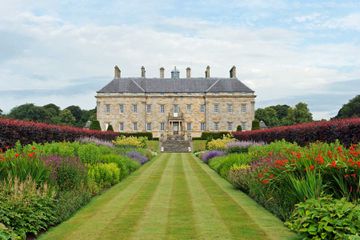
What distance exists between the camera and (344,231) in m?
5.77

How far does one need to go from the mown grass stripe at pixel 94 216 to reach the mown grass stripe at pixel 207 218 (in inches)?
66.4

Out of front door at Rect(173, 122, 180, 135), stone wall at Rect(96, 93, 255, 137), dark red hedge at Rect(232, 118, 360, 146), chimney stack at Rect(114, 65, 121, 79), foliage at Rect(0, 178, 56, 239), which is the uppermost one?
chimney stack at Rect(114, 65, 121, 79)

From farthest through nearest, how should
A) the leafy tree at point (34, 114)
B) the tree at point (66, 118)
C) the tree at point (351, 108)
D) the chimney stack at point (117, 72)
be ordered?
the tree at point (66, 118) < the leafy tree at point (34, 114) < the tree at point (351, 108) < the chimney stack at point (117, 72)

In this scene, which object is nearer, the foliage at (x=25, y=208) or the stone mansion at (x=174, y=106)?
the foliage at (x=25, y=208)

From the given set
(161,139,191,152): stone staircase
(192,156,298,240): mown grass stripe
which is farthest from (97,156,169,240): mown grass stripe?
(161,139,191,152): stone staircase

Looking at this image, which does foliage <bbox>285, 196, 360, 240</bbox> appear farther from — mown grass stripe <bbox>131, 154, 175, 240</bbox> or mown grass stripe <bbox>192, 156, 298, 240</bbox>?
mown grass stripe <bbox>131, 154, 175, 240</bbox>

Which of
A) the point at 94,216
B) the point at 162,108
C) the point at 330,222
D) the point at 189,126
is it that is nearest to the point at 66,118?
the point at 162,108

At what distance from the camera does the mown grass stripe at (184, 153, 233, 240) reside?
712 centimetres

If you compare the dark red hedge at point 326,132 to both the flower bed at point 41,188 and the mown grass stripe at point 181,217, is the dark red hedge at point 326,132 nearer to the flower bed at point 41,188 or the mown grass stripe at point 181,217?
the mown grass stripe at point 181,217

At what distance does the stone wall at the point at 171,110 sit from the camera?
217ft

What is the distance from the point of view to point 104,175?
13.6 meters

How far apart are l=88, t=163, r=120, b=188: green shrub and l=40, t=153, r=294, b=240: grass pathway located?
580 millimetres

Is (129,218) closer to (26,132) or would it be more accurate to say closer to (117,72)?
(26,132)

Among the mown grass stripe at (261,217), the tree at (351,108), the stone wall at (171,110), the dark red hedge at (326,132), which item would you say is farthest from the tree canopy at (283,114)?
the mown grass stripe at (261,217)
